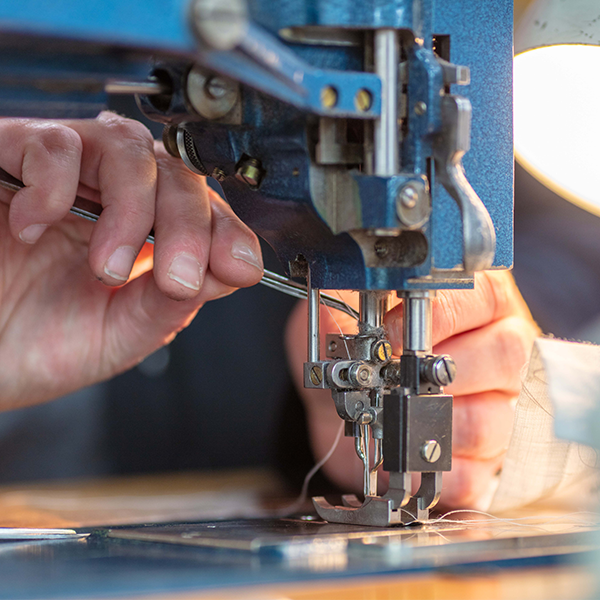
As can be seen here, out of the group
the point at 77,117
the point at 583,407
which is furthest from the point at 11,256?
the point at 583,407

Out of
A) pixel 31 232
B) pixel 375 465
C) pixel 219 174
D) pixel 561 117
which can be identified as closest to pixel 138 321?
pixel 31 232

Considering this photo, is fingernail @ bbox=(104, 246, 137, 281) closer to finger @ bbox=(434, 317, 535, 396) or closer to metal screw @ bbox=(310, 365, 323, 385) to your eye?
metal screw @ bbox=(310, 365, 323, 385)

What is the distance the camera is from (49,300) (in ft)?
3.34

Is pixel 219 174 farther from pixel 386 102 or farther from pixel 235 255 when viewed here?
pixel 386 102

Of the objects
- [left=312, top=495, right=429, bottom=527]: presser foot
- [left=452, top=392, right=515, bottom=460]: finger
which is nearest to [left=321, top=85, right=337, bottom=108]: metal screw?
[left=312, top=495, right=429, bottom=527]: presser foot

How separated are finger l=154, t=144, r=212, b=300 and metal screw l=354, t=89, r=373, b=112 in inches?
10.5

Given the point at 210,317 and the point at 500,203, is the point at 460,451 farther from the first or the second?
the point at 210,317

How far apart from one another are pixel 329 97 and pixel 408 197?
0.10 meters

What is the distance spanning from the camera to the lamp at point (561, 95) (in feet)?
2.47

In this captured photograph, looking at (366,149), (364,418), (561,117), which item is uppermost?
(561,117)

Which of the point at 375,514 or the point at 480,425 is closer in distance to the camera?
the point at 375,514

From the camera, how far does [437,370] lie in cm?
59

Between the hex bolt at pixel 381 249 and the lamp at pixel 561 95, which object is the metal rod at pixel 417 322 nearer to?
the hex bolt at pixel 381 249

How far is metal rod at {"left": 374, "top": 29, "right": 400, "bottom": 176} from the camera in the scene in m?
0.56
